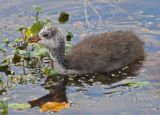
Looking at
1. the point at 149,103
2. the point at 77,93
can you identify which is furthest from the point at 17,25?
the point at 149,103

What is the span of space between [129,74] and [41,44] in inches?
43.0

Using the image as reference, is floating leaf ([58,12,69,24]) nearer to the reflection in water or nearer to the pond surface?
the pond surface

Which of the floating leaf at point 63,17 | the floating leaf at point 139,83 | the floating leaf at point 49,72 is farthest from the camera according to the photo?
the floating leaf at point 63,17

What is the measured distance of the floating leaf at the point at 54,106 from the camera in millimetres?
6836

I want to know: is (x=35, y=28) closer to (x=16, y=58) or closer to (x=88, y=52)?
(x=16, y=58)

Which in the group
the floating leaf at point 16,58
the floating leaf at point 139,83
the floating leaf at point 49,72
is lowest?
the floating leaf at point 139,83

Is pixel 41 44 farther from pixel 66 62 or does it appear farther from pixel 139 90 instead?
pixel 139 90

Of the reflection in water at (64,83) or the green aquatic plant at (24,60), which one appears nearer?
the reflection in water at (64,83)

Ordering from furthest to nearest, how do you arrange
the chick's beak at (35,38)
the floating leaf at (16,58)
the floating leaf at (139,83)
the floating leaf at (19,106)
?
the floating leaf at (16,58)
the chick's beak at (35,38)
the floating leaf at (139,83)
the floating leaf at (19,106)

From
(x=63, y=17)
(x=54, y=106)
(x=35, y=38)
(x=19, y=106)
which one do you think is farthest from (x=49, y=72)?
(x=63, y=17)

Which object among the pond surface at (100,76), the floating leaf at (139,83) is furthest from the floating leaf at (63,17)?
the floating leaf at (139,83)

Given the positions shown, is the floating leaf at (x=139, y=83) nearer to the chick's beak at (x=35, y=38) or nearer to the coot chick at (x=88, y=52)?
the coot chick at (x=88, y=52)

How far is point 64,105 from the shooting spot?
6945mm

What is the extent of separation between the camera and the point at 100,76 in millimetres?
7727
